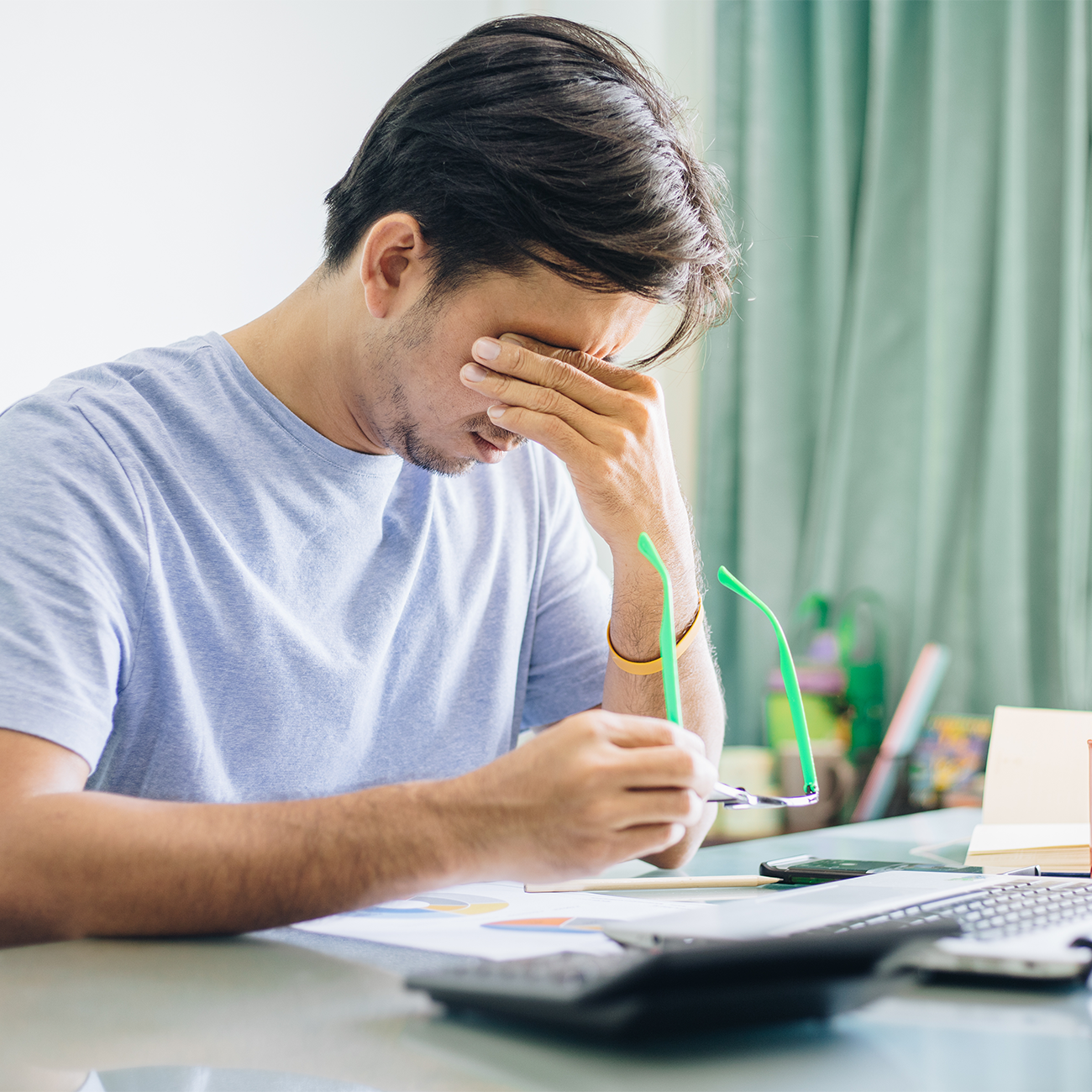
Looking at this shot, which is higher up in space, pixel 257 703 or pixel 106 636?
pixel 106 636

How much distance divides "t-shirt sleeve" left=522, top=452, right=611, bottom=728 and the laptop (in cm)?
54

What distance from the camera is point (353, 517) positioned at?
1068 mm

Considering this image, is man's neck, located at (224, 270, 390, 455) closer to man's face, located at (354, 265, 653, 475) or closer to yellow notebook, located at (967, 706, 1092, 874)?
man's face, located at (354, 265, 653, 475)

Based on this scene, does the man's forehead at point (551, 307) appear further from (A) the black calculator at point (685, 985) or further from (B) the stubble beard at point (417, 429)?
(A) the black calculator at point (685, 985)

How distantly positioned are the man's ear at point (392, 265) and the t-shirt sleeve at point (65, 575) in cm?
28

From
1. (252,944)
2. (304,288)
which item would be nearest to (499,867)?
(252,944)

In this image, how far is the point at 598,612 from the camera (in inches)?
50.3

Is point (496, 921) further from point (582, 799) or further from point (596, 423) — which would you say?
point (596, 423)

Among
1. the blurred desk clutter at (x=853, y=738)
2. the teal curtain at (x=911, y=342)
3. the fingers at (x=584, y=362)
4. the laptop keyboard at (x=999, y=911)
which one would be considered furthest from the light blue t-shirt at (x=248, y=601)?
the teal curtain at (x=911, y=342)

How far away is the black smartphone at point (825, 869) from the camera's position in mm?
892

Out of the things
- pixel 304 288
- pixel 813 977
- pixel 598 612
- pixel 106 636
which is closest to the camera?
pixel 813 977

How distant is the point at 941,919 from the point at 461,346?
62 cm

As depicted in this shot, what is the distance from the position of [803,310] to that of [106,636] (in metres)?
1.83

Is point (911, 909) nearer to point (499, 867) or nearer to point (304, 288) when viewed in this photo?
point (499, 867)
